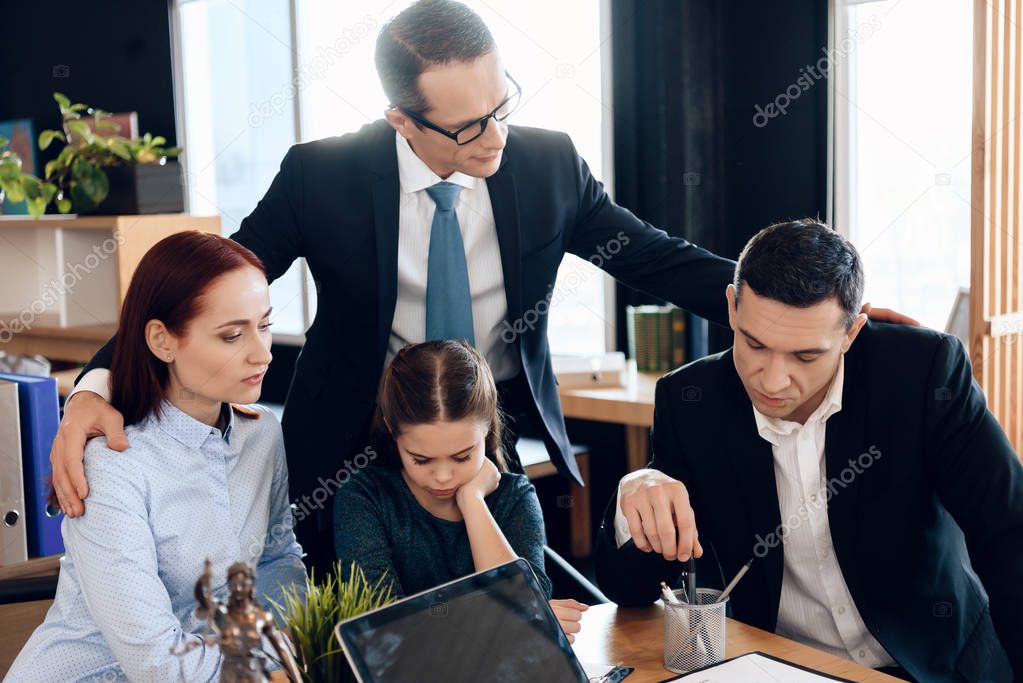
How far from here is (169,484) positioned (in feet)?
5.28

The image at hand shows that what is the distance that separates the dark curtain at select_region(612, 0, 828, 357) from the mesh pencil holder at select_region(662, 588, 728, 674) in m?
2.38

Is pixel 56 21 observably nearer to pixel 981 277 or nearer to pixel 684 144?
pixel 684 144

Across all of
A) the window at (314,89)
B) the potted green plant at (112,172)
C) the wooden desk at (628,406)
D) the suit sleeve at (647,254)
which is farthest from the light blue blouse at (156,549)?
the potted green plant at (112,172)

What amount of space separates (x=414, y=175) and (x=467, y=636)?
1058 millimetres

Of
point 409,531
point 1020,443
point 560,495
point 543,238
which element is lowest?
point 560,495

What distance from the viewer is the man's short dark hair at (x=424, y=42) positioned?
5.91 feet

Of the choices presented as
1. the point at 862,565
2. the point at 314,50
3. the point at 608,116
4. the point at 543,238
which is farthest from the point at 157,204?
the point at 862,565

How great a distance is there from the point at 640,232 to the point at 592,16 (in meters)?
2.04

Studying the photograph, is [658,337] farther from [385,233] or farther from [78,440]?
[78,440]

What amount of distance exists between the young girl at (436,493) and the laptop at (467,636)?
0.51 m

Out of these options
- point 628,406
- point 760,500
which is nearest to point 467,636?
point 760,500

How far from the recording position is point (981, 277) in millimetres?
2691

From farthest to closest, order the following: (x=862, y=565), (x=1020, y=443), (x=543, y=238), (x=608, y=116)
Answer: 1. (x=608, y=116)
2. (x=1020, y=443)
3. (x=543, y=238)
4. (x=862, y=565)

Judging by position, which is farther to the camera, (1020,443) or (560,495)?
(560,495)
